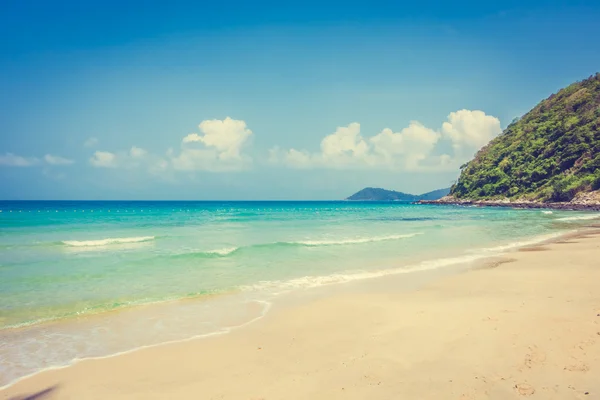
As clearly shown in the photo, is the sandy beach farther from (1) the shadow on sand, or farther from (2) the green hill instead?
(2) the green hill

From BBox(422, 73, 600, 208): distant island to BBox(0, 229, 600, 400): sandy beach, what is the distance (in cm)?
6334

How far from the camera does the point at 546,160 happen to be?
73188 mm

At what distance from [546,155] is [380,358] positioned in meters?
85.8

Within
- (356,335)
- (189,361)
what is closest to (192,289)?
(189,361)

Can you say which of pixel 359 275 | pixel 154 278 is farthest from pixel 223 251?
pixel 359 275

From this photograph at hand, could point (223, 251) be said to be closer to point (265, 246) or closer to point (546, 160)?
point (265, 246)

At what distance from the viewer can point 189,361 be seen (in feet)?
19.9

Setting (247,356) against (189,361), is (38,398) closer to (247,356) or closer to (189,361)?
(189,361)

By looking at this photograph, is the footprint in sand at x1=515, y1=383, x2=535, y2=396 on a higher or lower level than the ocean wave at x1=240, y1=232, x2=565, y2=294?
higher

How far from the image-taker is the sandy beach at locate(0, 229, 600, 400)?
487cm

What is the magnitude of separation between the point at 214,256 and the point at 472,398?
14274 mm

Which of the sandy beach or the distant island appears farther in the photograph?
the distant island

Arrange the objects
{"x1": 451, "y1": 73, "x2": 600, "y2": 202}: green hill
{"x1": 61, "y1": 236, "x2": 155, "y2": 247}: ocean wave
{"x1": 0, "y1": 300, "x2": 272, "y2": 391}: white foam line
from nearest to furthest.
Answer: {"x1": 0, "y1": 300, "x2": 272, "y2": 391}: white foam line → {"x1": 61, "y1": 236, "x2": 155, "y2": 247}: ocean wave → {"x1": 451, "y1": 73, "x2": 600, "y2": 202}: green hill

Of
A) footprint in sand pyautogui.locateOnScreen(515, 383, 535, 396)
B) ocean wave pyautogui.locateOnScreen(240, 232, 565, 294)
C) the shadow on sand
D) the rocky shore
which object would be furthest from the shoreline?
the shadow on sand
